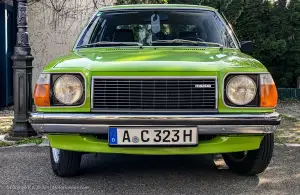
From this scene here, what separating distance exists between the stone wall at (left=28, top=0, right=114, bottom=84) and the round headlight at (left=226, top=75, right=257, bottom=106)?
789 cm

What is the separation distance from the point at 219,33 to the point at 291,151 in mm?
1773

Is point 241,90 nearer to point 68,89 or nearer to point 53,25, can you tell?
point 68,89

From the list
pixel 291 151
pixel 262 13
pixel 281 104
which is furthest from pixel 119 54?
pixel 262 13

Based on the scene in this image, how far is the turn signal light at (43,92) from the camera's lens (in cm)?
383

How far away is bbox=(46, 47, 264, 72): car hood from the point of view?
3756 millimetres

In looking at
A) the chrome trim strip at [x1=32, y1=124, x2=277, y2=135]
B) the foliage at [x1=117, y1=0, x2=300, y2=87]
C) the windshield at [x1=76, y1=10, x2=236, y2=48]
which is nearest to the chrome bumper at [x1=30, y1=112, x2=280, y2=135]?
the chrome trim strip at [x1=32, y1=124, x2=277, y2=135]

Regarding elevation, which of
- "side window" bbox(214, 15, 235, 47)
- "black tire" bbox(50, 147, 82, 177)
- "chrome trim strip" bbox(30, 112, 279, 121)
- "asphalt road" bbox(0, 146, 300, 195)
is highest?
"side window" bbox(214, 15, 235, 47)

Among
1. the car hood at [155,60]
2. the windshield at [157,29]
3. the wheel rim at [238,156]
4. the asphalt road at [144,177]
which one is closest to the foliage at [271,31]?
the windshield at [157,29]

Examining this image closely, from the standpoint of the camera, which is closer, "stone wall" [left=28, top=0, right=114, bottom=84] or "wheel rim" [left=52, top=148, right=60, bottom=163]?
"wheel rim" [left=52, top=148, right=60, bottom=163]

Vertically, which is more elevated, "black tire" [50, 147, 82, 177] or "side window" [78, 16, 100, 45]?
"side window" [78, 16, 100, 45]

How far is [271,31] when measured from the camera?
12.9 metres

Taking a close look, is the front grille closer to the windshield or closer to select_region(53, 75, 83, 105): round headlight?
select_region(53, 75, 83, 105): round headlight

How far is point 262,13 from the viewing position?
12.9 metres

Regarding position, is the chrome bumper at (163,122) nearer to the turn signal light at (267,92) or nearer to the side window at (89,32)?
the turn signal light at (267,92)
